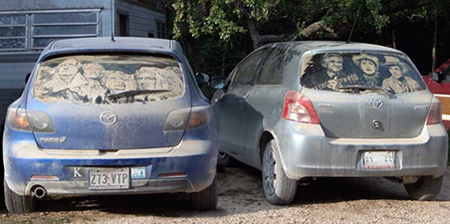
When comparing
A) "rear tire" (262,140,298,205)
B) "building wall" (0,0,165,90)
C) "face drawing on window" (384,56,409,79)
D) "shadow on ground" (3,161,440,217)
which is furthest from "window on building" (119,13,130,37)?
"face drawing on window" (384,56,409,79)

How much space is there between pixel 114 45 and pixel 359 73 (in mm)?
2282

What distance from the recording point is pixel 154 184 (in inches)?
202

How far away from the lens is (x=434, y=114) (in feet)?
19.8

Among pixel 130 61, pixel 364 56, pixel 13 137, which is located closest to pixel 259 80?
pixel 364 56

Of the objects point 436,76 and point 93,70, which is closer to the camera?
point 93,70

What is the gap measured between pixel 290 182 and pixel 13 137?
2.49 meters

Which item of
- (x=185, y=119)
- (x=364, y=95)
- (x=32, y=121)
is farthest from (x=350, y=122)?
(x=32, y=121)

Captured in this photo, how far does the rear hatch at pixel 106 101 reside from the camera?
5078mm

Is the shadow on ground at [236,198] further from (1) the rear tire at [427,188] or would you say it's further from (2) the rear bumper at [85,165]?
(2) the rear bumper at [85,165]

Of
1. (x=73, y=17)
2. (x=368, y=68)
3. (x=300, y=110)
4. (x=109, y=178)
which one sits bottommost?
(x=109, y=178)

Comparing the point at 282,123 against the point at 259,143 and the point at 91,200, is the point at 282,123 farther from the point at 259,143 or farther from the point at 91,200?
the point at 91,200

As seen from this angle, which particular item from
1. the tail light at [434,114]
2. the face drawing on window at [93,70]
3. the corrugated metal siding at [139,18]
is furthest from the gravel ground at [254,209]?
the corrugated metal siding at [139,18]

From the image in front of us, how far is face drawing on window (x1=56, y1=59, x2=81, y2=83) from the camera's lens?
5.28 meters

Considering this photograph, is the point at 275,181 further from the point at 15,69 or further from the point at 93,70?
the point at 15,69
